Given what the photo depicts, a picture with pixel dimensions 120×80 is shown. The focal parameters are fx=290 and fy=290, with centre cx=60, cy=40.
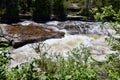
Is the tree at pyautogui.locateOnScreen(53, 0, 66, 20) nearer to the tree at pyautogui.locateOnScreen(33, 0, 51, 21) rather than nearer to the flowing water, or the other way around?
the tree at pyautogui.locateOnScreen(33, 0, 51, 21)

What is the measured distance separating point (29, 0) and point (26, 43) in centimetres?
1123

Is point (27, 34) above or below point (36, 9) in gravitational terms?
below

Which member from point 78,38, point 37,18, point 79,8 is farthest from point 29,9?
point 78,38

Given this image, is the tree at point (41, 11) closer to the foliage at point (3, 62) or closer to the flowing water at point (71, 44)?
the flowing water at point (71, 44)

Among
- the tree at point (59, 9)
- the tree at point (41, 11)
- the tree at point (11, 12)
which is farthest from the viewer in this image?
the tree at point (59, 9)

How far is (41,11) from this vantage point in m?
22.3

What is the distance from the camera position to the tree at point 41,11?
72.8 feet

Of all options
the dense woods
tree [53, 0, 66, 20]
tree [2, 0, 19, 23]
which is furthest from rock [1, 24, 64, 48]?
tree [53, 0, 66, 20]

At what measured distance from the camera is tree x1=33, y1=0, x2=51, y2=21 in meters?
22.2

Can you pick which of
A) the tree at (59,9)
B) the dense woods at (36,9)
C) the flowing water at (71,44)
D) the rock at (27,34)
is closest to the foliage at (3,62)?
the flowing water at (71,44)

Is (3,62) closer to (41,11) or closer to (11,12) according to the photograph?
(11,12)

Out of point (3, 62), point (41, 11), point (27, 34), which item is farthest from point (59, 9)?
point (3, 62)

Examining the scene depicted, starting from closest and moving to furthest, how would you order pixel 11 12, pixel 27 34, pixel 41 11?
1. pixel 27 34
2. pixel 11 12
3. pixel 41 11

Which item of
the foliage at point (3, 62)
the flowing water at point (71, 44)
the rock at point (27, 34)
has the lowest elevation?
the flowing water at point (71, 44)
